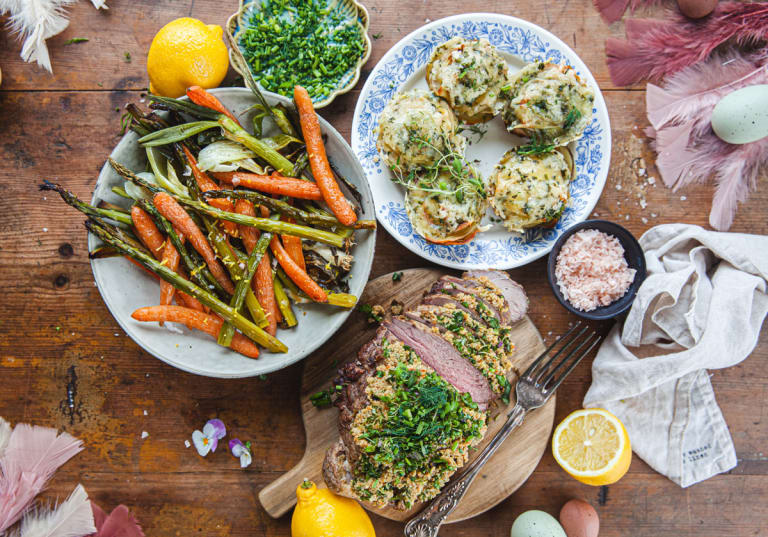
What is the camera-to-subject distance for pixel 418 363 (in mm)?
2586

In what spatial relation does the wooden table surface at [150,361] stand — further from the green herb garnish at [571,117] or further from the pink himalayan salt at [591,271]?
the green herb garnish at [571,117]

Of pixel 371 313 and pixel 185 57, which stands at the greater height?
pixel 185 57

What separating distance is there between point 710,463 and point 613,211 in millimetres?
1685

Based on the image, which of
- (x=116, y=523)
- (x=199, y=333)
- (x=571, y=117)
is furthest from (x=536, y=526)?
(x=116, y=523)

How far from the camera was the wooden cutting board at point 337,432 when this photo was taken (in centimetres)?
300

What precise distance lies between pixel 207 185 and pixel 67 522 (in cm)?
213

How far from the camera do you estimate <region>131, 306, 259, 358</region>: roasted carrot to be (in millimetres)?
2611

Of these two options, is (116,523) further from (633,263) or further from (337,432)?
(633,263)

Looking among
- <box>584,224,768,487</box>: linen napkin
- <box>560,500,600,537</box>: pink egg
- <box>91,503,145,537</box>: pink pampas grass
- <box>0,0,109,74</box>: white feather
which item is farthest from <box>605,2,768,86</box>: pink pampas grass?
<box>91,503,145,537</box>: pink pampas grass

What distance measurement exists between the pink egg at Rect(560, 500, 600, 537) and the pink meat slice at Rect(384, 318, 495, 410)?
3.45 feet

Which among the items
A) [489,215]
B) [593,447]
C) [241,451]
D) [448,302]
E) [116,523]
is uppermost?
[489,215]

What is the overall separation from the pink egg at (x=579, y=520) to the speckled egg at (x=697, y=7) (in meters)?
3.15

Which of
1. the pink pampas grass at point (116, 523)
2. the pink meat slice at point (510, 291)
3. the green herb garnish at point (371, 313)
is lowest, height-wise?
the pink pampas grass at point (116, 523)

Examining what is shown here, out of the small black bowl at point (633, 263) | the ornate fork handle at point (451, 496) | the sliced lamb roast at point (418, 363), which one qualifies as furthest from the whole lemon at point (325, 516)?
the small black bowl at point (633, 263)
